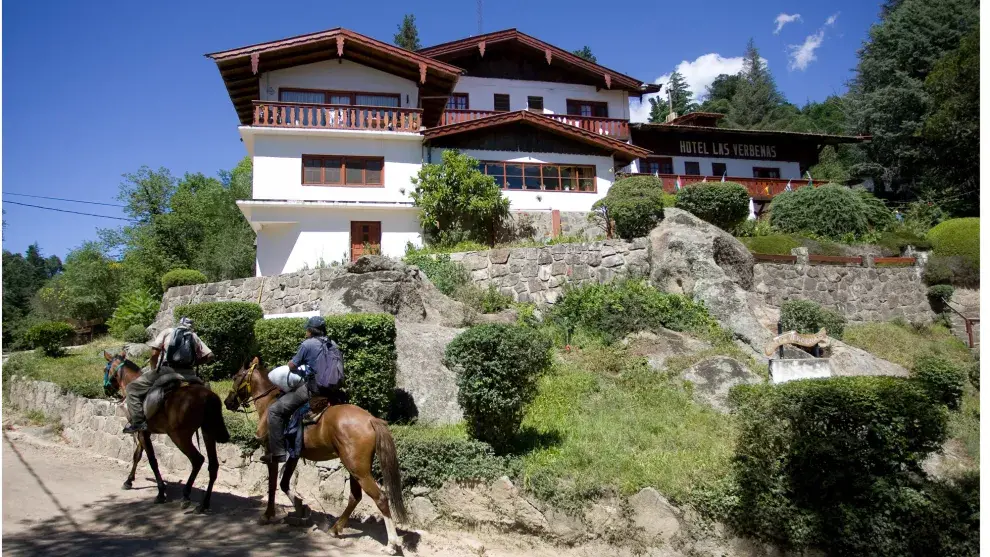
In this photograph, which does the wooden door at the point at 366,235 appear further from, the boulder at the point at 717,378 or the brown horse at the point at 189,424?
the brown horse at the point at 189,424

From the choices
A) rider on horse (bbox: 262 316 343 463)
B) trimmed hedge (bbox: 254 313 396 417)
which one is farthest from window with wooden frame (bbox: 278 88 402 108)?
rider on horse (bbox: 262 316 343 463)

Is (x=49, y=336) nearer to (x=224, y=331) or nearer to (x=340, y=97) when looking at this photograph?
(x=224, y=331)

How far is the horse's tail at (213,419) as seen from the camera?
29.2 feet

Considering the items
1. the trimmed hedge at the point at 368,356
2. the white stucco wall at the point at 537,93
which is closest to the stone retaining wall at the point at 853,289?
the trimmed hedge at the point at 368,356

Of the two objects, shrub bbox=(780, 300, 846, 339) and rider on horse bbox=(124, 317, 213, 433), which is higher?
shrub bbox=(780, 300, 846, 339)

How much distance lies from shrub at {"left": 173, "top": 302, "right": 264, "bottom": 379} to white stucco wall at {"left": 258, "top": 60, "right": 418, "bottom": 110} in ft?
49.9

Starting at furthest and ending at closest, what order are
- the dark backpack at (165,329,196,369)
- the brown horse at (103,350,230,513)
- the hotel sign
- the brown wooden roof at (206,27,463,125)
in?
the hotel sign → the brown wooden roof at (206,27,463,125) → the dark backpack at (165,329,196,369) → the brown horse at (103,350,230,513)

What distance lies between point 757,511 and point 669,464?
135 cm

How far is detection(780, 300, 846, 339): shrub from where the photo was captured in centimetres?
1711

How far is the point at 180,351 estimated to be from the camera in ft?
30.4

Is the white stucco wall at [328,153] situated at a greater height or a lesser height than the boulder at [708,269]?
greater

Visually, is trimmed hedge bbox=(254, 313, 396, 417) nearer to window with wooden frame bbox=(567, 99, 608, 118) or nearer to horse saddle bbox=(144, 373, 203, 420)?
horse saddle bbox=(144, 373, 203, 420)

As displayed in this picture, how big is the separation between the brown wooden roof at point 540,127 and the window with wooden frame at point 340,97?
2827 mm

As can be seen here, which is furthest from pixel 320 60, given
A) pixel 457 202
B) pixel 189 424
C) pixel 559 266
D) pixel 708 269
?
pixel 189 424
